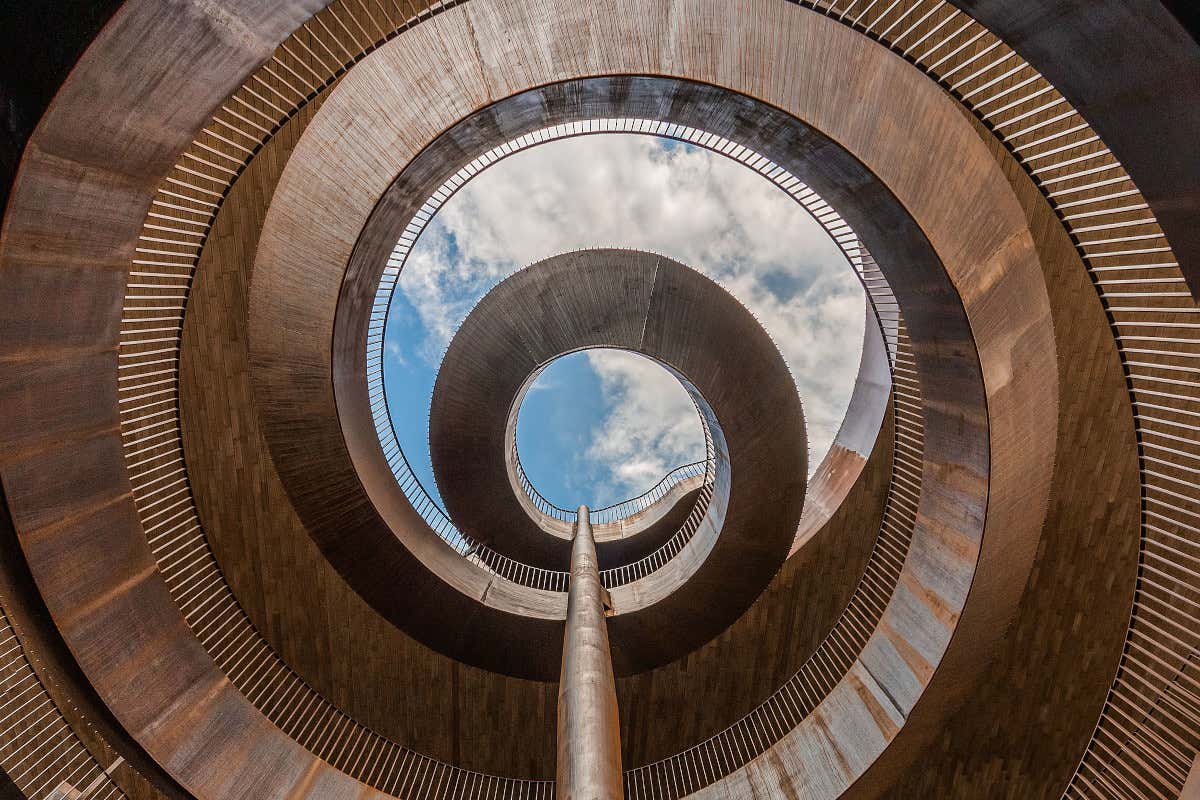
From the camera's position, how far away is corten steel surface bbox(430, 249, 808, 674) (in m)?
10.3

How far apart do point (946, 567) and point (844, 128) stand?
487cm

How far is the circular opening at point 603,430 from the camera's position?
21.6 m

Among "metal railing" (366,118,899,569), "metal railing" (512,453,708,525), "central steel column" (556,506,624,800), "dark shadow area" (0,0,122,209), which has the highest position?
"metal railing" (366,118,899,569)

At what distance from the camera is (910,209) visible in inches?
230

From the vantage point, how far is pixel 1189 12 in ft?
8.50

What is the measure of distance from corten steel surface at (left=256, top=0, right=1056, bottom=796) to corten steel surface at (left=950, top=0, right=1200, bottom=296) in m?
2.35

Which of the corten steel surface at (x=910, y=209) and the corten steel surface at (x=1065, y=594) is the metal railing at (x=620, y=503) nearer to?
the corten steel surface at (x=1065, y=594)

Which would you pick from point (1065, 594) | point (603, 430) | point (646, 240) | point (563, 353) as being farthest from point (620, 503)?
point (1065, 594)

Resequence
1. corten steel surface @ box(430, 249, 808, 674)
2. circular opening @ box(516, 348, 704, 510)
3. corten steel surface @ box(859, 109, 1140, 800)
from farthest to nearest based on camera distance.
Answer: circular opening @ box(516, 348, 704, 510) → corten steel surface @ box(430, 249, 808, 674) → corten steel surface @ box(859, 109, 1140, 800)

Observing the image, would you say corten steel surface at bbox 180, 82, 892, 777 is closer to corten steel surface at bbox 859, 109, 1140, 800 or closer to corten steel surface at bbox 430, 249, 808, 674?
corten steel surface at bbox 430, 249, 808, 674

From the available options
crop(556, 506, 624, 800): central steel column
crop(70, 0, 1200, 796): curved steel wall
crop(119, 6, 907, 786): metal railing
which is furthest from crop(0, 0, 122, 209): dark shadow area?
crop(556, 506, 624, 800): central steel column

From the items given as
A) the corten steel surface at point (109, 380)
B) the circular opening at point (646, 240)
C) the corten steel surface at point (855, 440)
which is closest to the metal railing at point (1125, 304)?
the corten steel surface at point (855, 440)

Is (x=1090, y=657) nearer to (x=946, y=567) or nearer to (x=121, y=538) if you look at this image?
(x=946, y=567)

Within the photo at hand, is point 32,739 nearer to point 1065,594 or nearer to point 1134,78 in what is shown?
point 1134,78
